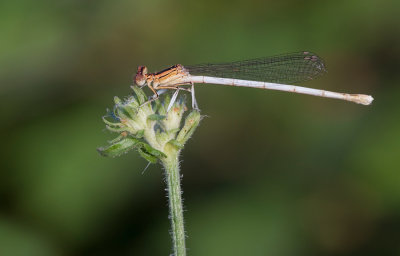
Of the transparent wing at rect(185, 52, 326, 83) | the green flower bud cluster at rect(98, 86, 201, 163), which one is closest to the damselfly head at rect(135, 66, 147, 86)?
the transparent wing at rect(185, 52, 326, 83)

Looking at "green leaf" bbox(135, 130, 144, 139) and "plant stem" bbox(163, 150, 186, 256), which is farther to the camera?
"green leaf" bbox(135, 130, 144, 139)

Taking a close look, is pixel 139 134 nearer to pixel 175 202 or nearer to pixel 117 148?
pixel 117 148

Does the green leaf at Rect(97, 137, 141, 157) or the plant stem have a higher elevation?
the green leaf at Rect(97, 137, 141, 157)

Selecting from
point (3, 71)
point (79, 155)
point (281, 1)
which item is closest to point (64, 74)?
point (3, 71)

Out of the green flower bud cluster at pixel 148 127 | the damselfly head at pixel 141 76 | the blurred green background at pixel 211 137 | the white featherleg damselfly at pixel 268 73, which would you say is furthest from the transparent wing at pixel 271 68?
the green flower bud cluster at pixel 148 127

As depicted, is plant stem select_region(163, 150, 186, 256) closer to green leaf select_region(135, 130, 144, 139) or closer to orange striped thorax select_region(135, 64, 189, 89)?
green leaf select_region(135, 130, 144, 139)

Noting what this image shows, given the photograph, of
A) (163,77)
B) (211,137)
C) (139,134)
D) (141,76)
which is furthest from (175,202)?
(211,137)
